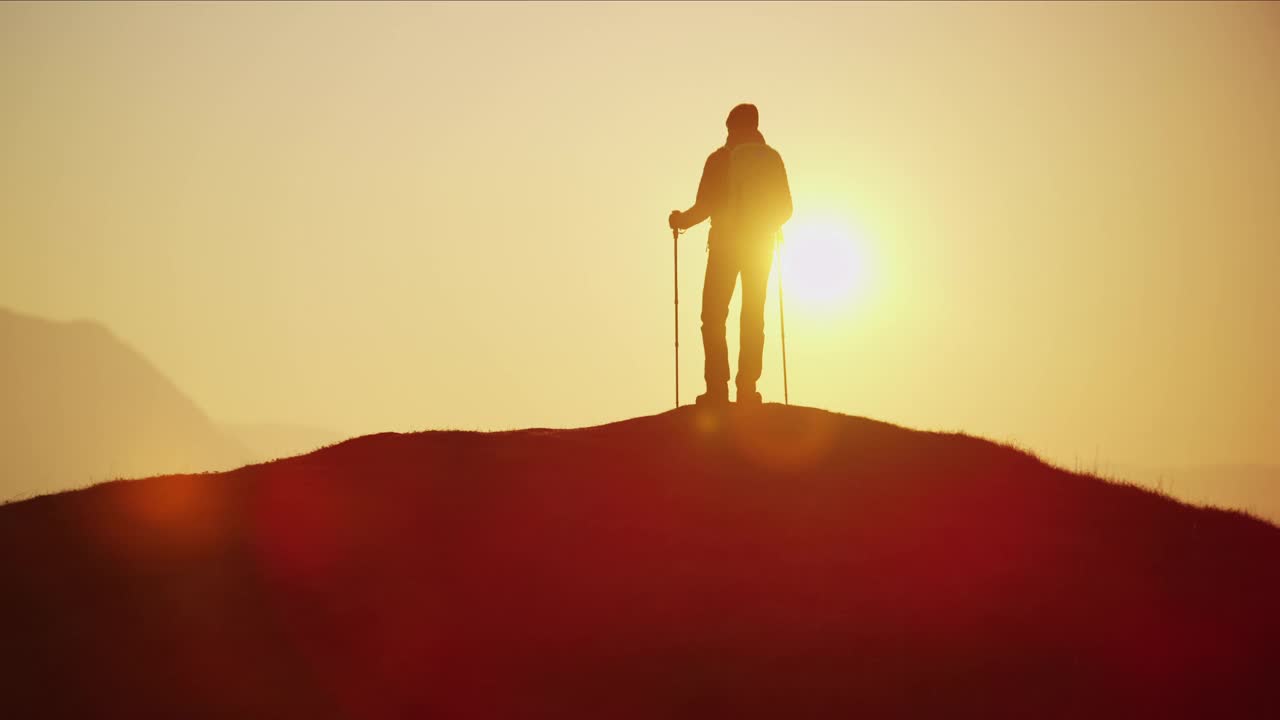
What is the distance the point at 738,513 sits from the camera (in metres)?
12.2

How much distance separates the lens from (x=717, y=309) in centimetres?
1565

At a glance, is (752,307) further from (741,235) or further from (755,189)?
(755,189)

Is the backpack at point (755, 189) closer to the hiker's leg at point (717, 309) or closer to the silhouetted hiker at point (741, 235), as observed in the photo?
the silhouetted hiker at point (741, 235)

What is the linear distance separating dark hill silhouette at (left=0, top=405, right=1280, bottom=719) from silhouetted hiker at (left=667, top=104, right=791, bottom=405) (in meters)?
1.38

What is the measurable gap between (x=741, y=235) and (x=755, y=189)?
2.27 feet

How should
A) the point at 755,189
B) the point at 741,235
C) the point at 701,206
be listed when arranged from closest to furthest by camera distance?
1. the point at 755,189
2. the point at 741,235
3. the point at 701,206

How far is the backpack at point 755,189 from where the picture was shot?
1523cm

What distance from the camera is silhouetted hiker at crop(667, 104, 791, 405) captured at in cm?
1527

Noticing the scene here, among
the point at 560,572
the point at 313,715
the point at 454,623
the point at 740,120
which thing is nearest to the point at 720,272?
the point at 740,120

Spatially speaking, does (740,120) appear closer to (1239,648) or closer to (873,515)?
(873,515)

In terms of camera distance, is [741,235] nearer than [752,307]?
Yes

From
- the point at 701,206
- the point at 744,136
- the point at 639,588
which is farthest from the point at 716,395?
the point at 639,588

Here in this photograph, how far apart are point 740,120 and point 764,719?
9422 mm

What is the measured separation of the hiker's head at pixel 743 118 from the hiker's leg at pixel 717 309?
1.74 metres
